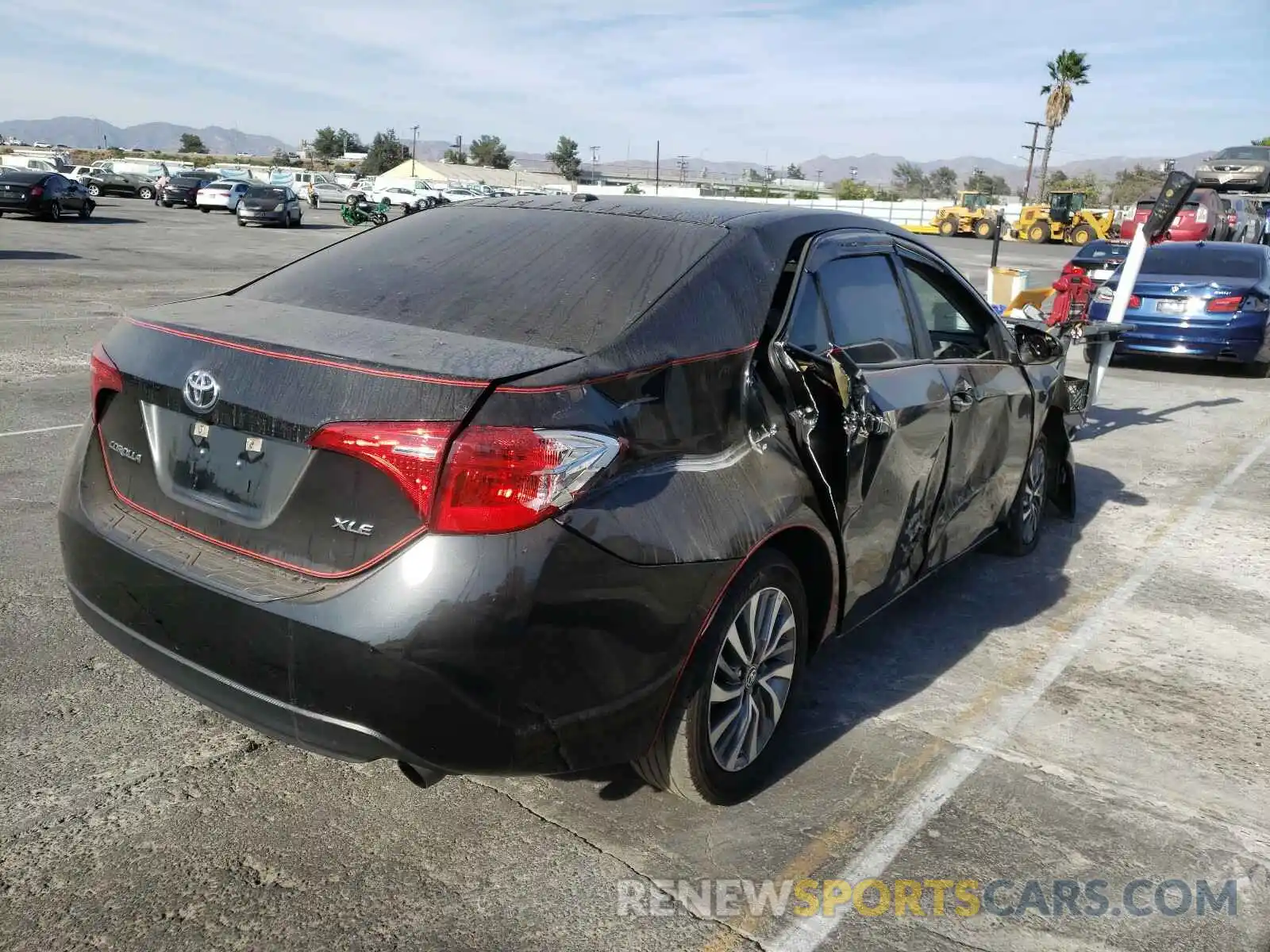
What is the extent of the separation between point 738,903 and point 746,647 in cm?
69

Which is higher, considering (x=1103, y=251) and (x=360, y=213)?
(x=1103, y=251)

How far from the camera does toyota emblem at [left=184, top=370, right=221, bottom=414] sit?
9.03ft

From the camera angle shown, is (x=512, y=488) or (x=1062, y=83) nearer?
(x=512, y=488)

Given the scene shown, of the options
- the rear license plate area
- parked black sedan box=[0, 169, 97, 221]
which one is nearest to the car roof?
parked black sedan box=[0, 169, 97, 221]

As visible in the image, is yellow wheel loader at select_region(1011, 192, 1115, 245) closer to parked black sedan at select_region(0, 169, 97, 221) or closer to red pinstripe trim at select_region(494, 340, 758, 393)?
parked black sedan at select_region(0, 169, 97, 221)

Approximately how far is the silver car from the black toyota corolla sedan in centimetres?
4031

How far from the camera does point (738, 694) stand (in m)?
3.18

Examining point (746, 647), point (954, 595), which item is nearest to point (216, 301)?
point (746, 647)

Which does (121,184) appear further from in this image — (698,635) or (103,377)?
(698,635)

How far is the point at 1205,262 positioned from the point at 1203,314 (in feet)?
4.28

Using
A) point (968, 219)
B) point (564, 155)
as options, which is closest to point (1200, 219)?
point (968, 219)

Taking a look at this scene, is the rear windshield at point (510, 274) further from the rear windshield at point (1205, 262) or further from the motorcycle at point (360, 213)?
the motorcycle at point (360, 213)

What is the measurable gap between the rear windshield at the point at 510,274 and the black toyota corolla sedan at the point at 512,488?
0.01 meters

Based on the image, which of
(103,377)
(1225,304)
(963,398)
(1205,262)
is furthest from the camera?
(1205,262)
